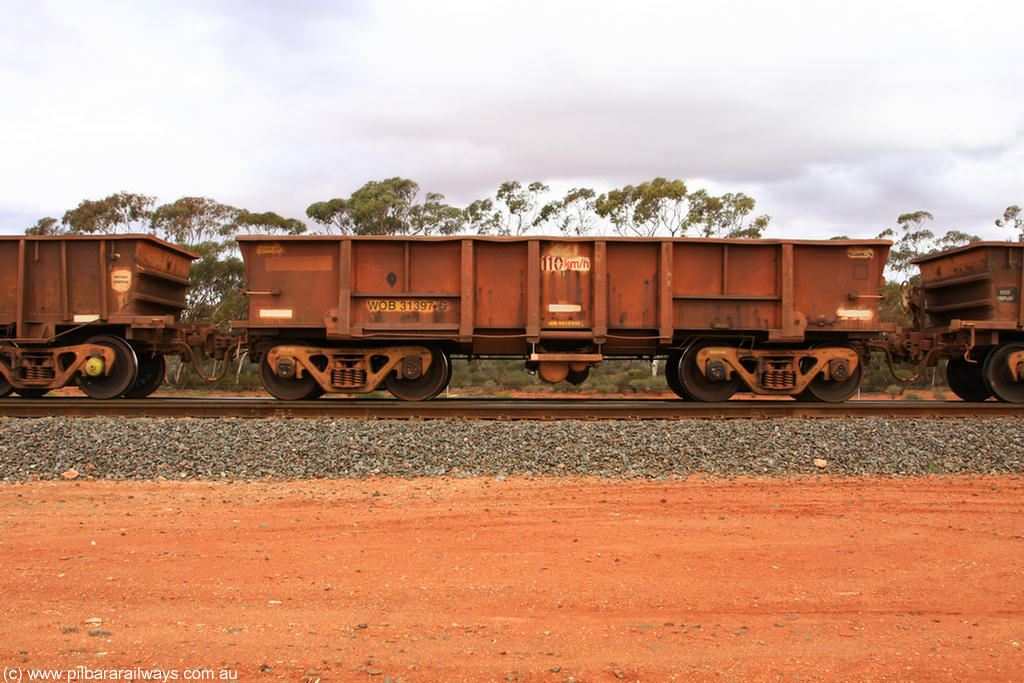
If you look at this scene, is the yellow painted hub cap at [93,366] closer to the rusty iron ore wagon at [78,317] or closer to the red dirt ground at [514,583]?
the rusty iron ore wagon at [78,317]

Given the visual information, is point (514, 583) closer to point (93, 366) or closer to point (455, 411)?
point (455, 411)

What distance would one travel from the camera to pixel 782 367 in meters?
10.3

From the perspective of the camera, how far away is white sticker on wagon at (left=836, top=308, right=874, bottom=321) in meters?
10.2

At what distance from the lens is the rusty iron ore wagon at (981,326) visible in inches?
404

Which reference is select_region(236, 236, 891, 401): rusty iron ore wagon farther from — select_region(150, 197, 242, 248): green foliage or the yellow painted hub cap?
select_region(150, 197, 242, 248): green foliage

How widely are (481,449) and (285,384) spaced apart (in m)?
4.77

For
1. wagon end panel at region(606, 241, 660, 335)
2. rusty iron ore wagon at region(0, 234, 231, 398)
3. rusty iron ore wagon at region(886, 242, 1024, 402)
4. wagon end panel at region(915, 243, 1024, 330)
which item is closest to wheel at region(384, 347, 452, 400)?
wagon end panel at region(606, 241, 660, 335)

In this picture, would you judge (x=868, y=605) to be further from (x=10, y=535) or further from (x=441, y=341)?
(x=441, y=341)

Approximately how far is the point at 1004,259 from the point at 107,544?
12639 mm

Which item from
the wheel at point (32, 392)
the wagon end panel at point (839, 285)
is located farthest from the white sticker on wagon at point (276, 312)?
the wagon end panel at point (839, 285)

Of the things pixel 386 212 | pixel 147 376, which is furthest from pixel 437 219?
pixel 147 376

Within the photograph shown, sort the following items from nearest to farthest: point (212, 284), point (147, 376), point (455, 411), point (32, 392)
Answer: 1. point (455, 411)
2. point (32, 392)
3. point (147, 376)
4. point (212, 284)

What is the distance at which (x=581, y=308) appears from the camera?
10047 mm

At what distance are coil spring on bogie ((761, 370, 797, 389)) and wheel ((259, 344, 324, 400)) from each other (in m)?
7.25
